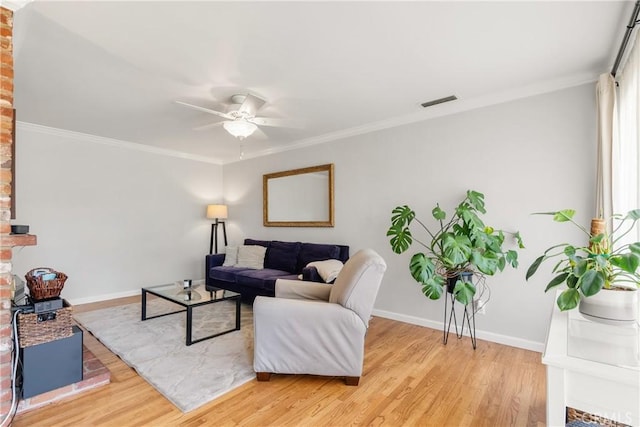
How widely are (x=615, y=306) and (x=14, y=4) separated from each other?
334 centimetres

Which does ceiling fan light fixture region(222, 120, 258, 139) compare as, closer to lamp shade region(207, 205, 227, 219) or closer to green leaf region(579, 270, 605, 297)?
lamp shade region(207, 205, 227, 219)

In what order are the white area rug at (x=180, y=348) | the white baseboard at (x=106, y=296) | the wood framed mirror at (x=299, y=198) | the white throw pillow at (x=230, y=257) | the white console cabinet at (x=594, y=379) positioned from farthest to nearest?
the white throw pillow at (x=230, y=257) < the wood framed mirror at (x=299, y=198) < the white baseboard at (x=106, y=296) < the white area rug at (x=180, y=348) < the white console cabinet at (x=594, y=379)

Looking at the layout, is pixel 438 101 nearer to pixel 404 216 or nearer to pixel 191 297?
pixel 404 216

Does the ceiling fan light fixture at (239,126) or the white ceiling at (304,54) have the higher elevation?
the white ceiling at (304,54)

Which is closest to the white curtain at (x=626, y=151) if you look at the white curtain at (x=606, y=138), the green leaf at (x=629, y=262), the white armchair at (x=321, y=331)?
the white curtain at (x=606, y=138)

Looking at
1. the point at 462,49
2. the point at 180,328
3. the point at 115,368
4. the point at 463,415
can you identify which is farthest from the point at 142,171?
the point at 463,415

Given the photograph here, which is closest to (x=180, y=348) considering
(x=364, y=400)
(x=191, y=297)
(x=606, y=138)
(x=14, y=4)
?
(x=191, y=297)

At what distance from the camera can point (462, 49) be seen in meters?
2.28

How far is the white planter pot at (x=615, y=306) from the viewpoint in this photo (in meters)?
1.23

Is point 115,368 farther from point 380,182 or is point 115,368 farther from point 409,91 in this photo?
point 409,91

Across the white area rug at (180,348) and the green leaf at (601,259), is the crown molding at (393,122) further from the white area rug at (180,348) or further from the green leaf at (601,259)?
the white area rug at (180,348)

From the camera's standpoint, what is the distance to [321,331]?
7.13 feet

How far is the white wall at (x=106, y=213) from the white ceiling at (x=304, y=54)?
833mm

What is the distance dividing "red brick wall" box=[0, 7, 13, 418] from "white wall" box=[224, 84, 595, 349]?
3.32 metres
